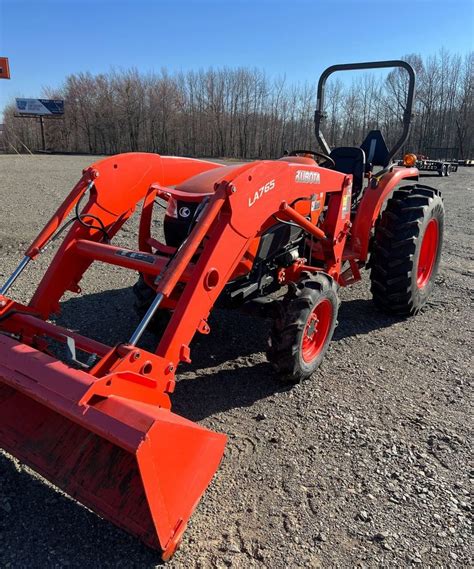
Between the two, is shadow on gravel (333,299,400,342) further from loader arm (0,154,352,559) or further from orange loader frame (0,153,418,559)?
loader arm (0,154,352,559)

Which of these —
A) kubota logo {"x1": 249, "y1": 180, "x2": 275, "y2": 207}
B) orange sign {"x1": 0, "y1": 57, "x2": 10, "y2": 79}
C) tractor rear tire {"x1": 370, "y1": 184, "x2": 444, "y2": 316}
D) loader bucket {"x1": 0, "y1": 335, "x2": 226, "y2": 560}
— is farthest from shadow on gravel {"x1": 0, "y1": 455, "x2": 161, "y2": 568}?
orange sign {"x1": 0, "y1": 57, "x2": 10, "y2": 79}

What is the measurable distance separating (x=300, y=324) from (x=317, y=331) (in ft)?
1.76

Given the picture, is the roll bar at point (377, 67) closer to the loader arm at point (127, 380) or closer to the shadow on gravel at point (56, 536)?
the loader arm at point (127, 380)

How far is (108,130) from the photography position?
5109 centimetres

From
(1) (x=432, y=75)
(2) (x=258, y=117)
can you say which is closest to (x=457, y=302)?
(2) (x=258, y=117)

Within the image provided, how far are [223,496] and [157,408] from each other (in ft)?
2.27

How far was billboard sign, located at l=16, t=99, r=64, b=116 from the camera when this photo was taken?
5053 centimetres

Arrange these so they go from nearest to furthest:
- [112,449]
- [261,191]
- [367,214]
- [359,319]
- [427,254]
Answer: [112,449]
[261,191]
[367,214]
[359,319]
[427,254]

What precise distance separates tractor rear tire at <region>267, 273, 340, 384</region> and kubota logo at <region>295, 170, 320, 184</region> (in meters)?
0.71

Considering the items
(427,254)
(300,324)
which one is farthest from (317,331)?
(427,254)

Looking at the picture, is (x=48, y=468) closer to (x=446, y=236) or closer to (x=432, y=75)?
(x=446, y=236)

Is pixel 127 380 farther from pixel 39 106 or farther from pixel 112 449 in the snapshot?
pixel 39 106

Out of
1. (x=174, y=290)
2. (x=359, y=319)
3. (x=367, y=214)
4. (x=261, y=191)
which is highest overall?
(x=261, y=191)

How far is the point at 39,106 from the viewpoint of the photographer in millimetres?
50656
